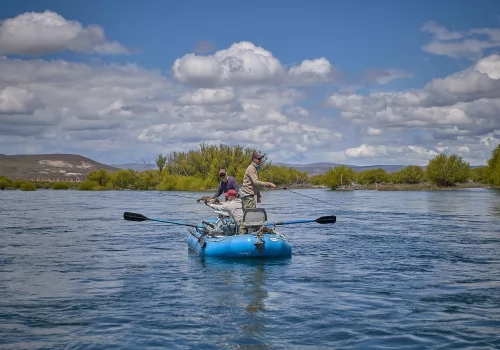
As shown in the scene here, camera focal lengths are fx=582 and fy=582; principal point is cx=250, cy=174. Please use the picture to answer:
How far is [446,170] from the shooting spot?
10262 centimetres

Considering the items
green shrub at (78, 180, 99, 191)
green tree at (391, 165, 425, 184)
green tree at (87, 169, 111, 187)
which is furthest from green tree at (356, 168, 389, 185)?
green shrub at (78, 180, 99, 191)

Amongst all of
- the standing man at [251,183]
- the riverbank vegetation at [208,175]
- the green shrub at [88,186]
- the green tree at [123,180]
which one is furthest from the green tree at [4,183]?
the standing man at [251,183]

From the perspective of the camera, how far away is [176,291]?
1161 cm

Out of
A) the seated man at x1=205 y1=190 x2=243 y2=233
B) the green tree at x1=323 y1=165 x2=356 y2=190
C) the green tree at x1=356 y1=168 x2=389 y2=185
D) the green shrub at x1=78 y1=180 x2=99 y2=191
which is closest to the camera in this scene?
the seated man at x1=205 y1=190 x2=243 y2=233

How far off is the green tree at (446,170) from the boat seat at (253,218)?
9298cm

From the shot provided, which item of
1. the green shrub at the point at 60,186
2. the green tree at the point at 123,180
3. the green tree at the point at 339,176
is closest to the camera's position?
the green tree at the point at 123,180

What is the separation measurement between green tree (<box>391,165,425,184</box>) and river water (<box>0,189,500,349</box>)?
103982 millimetres

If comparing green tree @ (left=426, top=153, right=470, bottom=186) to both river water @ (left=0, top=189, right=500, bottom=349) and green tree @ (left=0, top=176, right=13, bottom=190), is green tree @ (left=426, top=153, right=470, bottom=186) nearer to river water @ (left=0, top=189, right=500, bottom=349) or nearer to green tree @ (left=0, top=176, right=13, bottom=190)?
green tree @ (left=0, top=176, right=13, bottom=190)

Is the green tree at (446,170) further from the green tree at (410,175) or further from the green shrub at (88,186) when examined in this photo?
the green shrub at (88,186)

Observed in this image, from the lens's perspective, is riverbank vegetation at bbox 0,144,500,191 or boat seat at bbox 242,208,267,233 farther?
riverbank vegetation at bbox 0,144,500,191

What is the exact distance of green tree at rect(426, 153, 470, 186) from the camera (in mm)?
102500

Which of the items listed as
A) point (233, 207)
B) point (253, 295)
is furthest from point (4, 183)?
point (253, 295)

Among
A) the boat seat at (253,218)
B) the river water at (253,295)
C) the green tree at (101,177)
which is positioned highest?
the green tree at (101,177)

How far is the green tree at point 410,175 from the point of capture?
4779 inches
